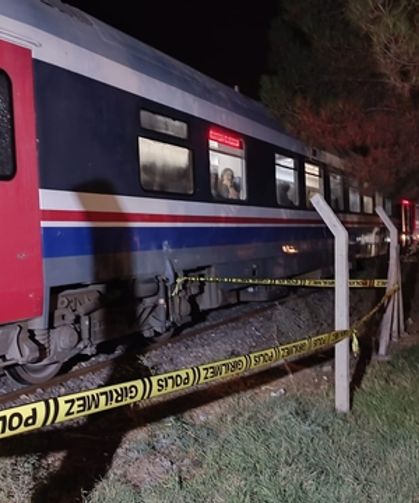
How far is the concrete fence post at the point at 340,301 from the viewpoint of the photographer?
198 inches

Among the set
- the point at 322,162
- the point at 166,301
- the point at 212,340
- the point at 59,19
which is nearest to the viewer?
the point at 59,19

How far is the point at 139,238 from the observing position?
6.51 meters

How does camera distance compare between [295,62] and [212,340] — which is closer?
[212,340]

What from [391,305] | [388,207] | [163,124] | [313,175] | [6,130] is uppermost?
[163,124]

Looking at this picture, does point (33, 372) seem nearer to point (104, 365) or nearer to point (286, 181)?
point (104, 365)

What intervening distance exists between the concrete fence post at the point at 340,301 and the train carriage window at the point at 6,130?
234 centimetres

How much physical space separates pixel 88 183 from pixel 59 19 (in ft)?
4.69

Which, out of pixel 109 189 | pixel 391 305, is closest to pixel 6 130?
pixel 109 189

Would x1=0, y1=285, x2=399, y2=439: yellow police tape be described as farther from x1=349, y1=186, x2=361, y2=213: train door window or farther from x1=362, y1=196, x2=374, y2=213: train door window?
x1=362, y1=196, x2=374, y2=213: train door window

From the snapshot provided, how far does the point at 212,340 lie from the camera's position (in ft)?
26.1

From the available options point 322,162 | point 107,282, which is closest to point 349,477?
point 107,282

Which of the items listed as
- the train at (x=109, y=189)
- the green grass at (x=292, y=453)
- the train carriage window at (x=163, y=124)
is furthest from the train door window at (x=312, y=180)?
the green grass at (x=292, y=453)

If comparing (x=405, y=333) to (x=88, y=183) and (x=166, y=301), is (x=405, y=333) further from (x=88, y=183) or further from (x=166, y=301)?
(x=88, y=183)

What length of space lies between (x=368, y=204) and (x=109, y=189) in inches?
406
